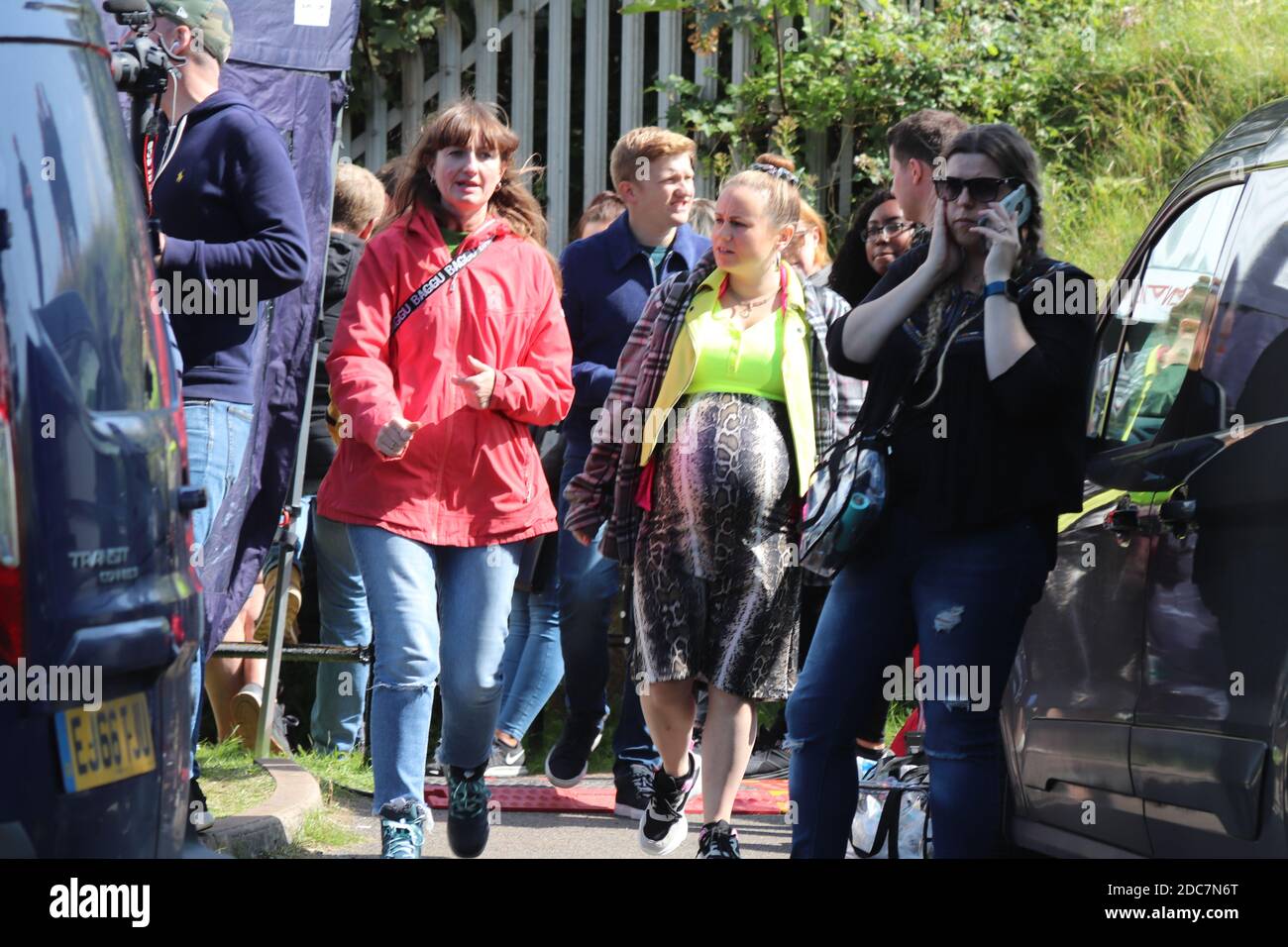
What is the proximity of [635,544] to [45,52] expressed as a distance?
2863 mm

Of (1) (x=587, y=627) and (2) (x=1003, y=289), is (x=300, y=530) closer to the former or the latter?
(1) (x=587, y=627)

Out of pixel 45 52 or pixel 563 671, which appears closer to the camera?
pixel 45 52

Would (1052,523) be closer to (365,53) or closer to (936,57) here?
(936,57)

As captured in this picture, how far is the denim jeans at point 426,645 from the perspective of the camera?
492 cm

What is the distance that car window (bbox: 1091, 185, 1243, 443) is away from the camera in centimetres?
424

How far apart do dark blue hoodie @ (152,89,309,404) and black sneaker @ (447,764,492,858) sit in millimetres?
1166

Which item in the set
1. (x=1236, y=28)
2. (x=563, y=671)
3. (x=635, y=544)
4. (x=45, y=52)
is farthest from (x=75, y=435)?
(x=1236, y=28)

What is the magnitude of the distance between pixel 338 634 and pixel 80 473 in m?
4.75

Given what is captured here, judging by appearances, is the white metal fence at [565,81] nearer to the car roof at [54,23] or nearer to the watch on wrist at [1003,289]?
the watch on wrist at [1003,289]

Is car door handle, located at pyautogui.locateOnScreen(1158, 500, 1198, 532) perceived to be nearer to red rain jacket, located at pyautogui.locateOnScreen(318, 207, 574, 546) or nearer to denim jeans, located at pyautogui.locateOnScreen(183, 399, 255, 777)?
red rain jacket, located at pyautogui.locateOnScreen(318, 207, 574, 546)

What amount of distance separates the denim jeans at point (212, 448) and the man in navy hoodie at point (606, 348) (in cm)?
166

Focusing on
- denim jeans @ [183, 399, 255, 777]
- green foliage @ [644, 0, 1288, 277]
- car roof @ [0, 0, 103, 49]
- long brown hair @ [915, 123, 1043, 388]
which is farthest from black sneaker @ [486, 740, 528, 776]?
car roof @ [0, 0, 103, 49]

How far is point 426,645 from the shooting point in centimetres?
495

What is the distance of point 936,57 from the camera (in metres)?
9.77
